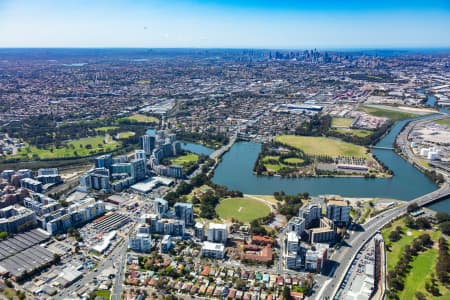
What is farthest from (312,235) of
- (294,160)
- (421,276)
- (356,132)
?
(356,132)

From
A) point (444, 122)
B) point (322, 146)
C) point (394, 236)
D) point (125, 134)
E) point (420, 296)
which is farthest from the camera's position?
point (444, 122)

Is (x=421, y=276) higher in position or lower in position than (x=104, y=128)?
lower

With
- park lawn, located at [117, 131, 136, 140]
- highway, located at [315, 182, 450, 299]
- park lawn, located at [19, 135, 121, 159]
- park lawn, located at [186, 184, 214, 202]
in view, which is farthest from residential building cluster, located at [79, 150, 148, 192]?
highway, located at [315, 182, 450, 299]

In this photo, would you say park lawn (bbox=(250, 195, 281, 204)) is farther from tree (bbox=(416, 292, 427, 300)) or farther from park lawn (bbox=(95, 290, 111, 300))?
park lawn (bbox=(95, 290, 111, 300))

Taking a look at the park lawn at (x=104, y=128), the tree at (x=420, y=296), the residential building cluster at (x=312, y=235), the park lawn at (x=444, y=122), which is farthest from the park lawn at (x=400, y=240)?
the park lawn at (x=104, y=128)

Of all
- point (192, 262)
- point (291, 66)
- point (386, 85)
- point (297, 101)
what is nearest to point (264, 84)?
point (297, 101)

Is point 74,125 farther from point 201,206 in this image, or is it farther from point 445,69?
point 445,69

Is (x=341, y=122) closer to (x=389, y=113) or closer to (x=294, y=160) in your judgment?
(x=389, y=113)
